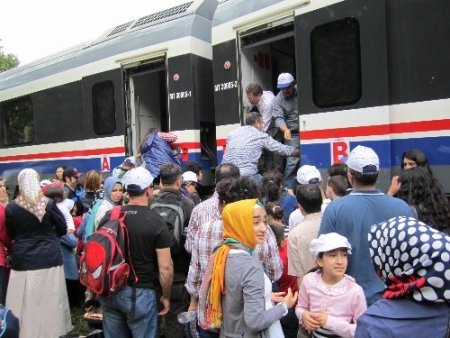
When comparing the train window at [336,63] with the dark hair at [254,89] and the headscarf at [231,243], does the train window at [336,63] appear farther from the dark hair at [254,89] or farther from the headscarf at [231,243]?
the headscarf at [231,243]

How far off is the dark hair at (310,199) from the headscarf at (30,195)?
2.11 m

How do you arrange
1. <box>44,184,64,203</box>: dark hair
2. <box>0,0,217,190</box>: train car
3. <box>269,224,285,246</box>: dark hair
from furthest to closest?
1. <box>0,0,217,190</box>: train car
2. <box>44,184,64,203</box>: dark hair
3. <box>269,224,285,246</box>: dark hair

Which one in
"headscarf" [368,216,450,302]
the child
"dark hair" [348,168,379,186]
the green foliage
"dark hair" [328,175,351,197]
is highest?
the green foliage

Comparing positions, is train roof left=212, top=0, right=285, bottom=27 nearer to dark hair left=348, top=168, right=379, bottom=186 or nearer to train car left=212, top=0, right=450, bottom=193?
train car left=212, top=0, right=450, bottom=193

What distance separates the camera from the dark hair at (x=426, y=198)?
305 centimetres

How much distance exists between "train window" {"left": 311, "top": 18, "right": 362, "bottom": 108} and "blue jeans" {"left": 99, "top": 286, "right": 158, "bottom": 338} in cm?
266

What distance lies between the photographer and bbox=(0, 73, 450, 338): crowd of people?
5.28 ft

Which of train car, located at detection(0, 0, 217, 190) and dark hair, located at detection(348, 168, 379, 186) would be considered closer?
dark hair, located at detection(348, 168, 379, 186)

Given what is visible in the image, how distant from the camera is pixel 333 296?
8.13ft

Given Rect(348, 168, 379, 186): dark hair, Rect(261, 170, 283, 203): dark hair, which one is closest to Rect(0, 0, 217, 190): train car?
Rect(261, 170, 283, 203): dark hair

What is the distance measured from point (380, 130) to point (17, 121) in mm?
8259

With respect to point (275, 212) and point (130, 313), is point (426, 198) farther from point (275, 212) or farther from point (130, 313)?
point (130, 313)

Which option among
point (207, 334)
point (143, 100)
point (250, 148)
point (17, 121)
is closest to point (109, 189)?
point (250, 148)

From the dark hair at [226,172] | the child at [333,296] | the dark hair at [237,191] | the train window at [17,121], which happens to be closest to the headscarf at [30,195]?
the dark hair at [226,172]
